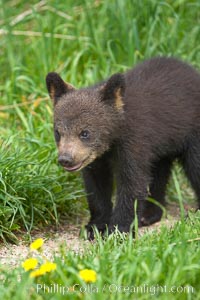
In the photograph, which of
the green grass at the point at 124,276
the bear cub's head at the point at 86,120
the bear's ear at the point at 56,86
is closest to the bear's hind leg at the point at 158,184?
the bear cub's head at the point at 86,120

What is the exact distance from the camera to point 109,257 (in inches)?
191

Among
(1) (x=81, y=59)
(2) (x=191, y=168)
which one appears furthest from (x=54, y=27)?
(2) (x=191, y=168)

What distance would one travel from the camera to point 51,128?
784 cm

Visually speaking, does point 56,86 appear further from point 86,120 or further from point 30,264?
point 30,264

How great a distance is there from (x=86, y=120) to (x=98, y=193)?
92 centimetres

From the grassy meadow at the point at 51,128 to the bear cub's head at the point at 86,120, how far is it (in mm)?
631

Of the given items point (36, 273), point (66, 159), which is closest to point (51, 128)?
point (66, 159)

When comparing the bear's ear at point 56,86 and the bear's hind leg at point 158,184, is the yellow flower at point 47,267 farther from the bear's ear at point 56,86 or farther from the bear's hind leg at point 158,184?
the bear's hind leg at point 158,184

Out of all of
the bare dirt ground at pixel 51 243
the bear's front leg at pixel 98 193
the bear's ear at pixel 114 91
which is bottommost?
the bare dirt ground at pixel 51 243

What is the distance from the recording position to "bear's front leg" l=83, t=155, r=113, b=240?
6.84m

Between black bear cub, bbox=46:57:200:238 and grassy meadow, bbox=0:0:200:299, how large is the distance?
368mm

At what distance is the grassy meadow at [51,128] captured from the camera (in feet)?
15.0

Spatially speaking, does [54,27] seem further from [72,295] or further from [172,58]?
[72,295]

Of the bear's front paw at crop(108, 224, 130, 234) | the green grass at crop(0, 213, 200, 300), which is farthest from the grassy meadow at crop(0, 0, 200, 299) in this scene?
the bear's front paw at crop(108, 224, 130, 234)
